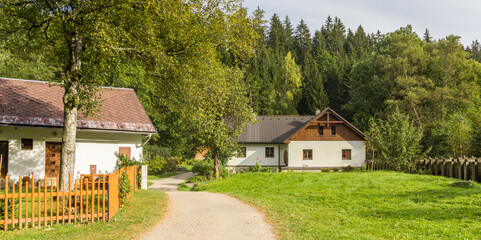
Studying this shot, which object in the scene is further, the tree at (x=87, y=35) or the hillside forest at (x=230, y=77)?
the hillside forest at (x=230, y=77)

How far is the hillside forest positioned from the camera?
42.0 ft

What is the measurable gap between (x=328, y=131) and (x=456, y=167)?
49.0 ft

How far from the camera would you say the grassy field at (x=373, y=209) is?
9625mm

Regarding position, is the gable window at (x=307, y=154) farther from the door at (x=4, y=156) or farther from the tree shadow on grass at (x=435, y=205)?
the door at (x=4, y=156)

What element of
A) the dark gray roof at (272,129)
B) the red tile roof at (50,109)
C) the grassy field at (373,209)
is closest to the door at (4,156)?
the red tile roof at (50,109)

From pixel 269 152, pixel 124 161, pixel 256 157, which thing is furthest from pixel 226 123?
pixel 124 161

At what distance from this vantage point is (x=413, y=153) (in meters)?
28.3

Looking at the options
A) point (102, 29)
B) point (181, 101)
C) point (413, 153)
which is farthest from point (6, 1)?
point (413, 153)

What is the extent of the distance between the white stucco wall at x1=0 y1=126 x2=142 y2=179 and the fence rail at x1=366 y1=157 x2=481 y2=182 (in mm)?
19895

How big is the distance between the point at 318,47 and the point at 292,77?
37666 mm

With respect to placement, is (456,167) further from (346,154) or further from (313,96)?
(313,96)

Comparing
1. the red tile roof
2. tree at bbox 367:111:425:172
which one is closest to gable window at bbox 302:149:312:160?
tree at bbox 367:111:425:172

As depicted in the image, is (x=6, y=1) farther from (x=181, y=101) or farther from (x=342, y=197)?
(x=342, y=197)

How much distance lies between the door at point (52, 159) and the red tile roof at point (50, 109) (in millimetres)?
1581
